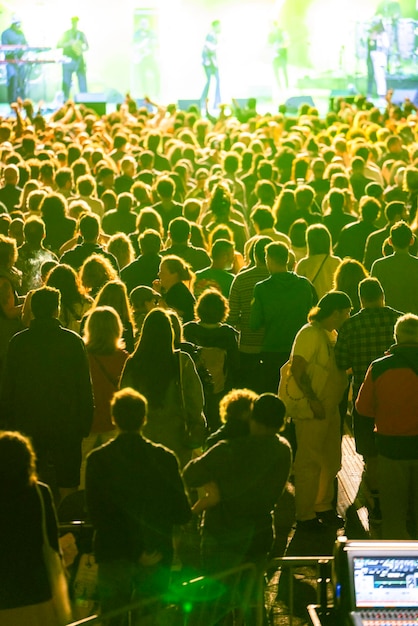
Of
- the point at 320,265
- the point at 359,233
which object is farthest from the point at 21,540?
the point at 359,233

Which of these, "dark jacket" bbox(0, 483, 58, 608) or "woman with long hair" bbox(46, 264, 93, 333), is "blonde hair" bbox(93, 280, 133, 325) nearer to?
"woman with long hair" bbox(46, 264, 93, 333)

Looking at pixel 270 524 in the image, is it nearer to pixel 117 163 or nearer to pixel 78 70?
pixel 117 163

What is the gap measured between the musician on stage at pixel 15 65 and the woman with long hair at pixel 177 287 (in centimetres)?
1857

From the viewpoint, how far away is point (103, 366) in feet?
22.2

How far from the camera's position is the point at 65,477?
6.77 m

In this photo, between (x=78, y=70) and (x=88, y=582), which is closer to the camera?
(x=88, y=582)

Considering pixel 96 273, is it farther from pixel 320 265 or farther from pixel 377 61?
pixel 377 61

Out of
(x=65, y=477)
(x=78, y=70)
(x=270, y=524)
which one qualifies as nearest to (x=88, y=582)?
(x=65, y=477)

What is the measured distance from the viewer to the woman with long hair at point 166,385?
20.8ft

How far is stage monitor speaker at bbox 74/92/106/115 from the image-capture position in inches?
966

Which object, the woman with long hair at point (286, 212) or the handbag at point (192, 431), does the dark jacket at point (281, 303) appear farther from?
the woman with long hair at point (286, 212)

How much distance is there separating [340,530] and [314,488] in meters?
0.32

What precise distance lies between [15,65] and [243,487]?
2177 cm

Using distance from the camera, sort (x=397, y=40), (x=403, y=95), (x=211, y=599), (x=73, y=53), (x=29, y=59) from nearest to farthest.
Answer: (x=211, y=599) → (x=29, y=59) → (x=403, y=95) → (x=73, y=53) → (x=397, y=40)
